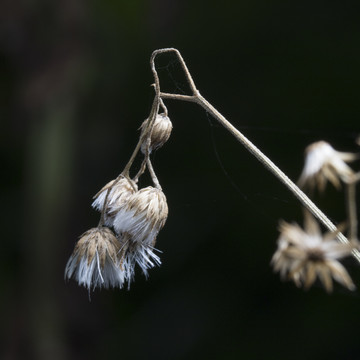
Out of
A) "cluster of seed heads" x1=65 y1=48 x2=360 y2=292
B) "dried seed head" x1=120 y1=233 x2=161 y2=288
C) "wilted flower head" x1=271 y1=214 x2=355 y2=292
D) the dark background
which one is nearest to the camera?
"wilted flower head" x1=271 y1=214 x2=355 y2=292

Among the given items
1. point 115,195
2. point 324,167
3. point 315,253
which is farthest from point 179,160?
point 315,253

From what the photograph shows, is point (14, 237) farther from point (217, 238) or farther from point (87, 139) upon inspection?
point (217, 238)

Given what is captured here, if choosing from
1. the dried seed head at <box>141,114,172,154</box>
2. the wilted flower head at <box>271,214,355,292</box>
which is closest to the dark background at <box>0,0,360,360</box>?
the dried seed head at <box>141,114,172,154</box>

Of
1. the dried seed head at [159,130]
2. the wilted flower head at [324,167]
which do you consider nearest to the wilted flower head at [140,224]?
the dried seed head at [159,130]

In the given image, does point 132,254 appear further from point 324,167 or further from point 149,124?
point 324,167

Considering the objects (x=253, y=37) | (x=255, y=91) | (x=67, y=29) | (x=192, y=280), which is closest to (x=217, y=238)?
(x=192, y=280)

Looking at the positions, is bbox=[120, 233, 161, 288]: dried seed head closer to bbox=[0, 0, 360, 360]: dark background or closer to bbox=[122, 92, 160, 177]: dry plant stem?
bbox=[122, 92, 160, 177]: dry plant stem

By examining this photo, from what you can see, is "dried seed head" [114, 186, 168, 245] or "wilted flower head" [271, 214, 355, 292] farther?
"dried seed head" [114, 186, 168, 245]

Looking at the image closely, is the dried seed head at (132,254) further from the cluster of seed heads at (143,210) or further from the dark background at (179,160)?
the dark background at (179,160)
